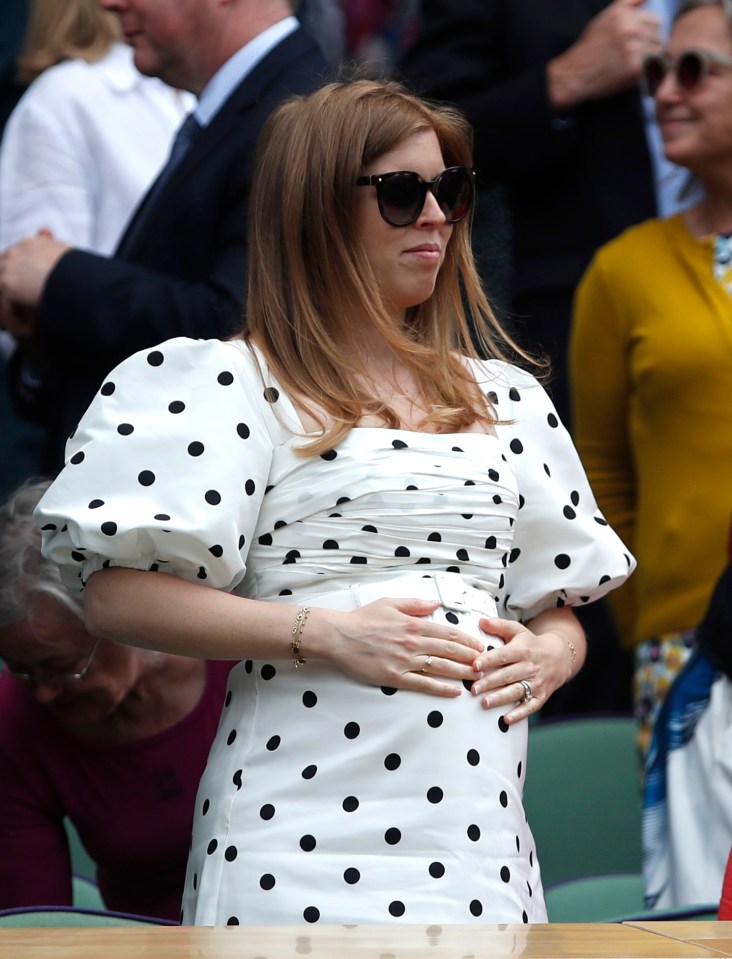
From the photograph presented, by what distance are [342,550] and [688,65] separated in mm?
1729

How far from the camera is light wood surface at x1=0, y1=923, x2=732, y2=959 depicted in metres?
1.52

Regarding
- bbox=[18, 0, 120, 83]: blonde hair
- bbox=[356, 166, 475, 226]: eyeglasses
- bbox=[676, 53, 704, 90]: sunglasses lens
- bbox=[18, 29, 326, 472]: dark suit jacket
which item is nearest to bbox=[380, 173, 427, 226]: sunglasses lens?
bbox=[356, 166, 475, 226]: eyeglasses

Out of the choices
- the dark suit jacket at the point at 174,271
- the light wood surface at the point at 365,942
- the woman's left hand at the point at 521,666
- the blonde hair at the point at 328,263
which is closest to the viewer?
the light wood surface at the point at 365,942

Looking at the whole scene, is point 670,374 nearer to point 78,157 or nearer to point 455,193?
point 455,193

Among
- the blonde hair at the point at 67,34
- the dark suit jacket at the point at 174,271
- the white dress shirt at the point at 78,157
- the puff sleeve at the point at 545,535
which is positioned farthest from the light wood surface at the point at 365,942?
the blonde hair at the point at 67,34

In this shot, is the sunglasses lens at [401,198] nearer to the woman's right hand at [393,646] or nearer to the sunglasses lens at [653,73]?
the woman's right hand at [393,646]

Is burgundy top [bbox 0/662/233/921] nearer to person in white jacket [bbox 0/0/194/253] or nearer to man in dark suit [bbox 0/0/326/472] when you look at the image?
man in dark suit [bbox 0/0/326/472]

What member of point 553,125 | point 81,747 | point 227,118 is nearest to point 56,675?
point 81,747

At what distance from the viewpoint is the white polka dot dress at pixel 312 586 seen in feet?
6.59

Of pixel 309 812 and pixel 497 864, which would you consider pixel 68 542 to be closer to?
pixel 309 812

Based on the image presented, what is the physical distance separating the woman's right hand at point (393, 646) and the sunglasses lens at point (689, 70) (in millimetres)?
1747

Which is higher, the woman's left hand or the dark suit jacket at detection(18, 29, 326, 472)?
the dark suit jacket at detection(18, 29, 326, 472)

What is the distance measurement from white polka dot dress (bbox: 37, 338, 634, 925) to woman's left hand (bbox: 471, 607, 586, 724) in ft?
0.08

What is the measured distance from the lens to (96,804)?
280cm
